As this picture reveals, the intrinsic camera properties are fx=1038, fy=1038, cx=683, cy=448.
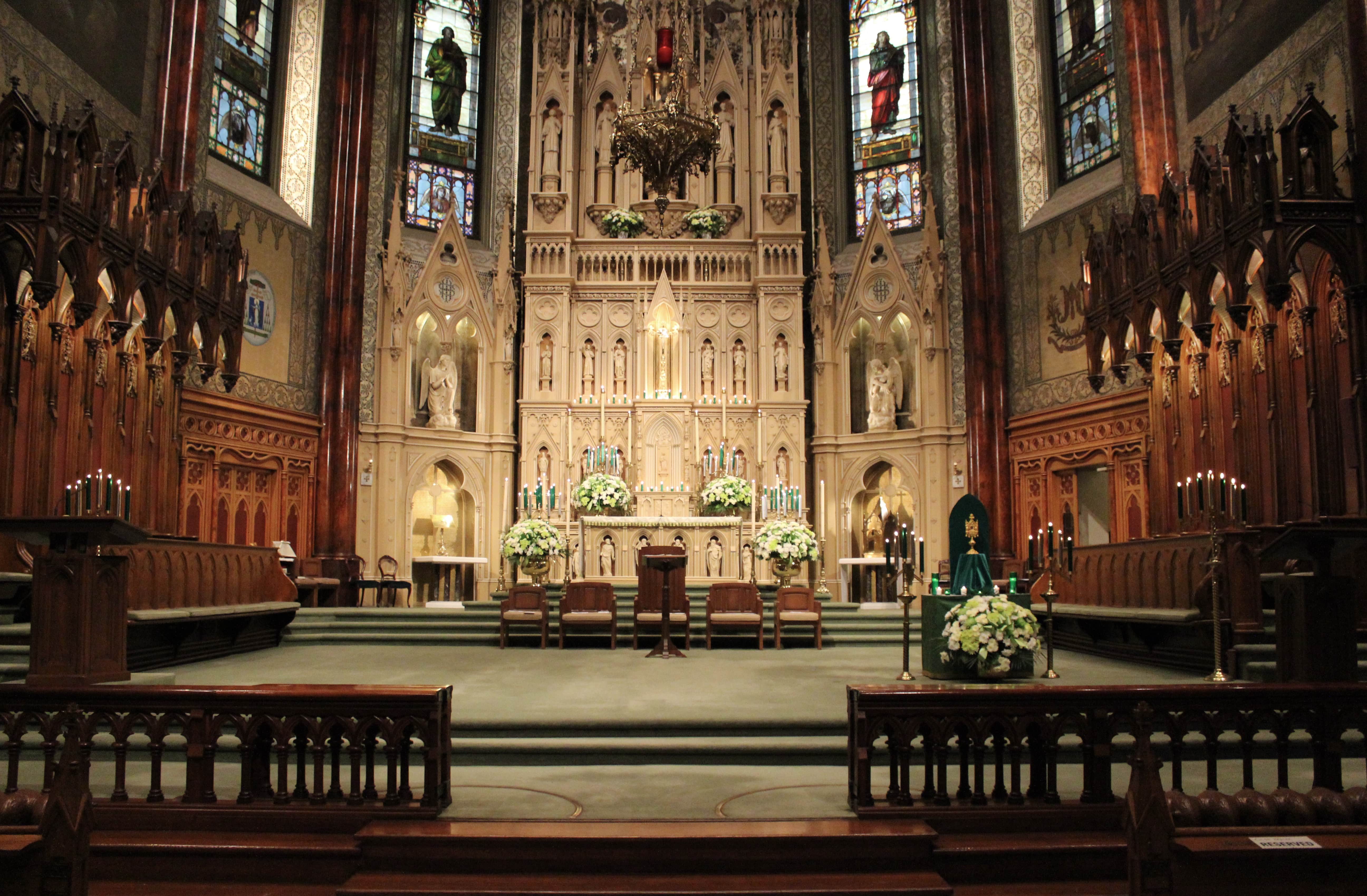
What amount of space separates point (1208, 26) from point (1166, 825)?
40.7 feet

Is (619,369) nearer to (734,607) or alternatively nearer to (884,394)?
(884,394)

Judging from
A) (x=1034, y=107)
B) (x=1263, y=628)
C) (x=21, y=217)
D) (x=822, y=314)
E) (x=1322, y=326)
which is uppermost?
(x=1034, y=107)

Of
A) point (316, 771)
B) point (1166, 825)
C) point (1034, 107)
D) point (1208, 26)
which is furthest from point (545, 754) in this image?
point (1034, 107)

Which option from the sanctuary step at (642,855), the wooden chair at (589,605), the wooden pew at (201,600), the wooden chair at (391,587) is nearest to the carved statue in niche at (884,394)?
the wooden chair at (589,605)

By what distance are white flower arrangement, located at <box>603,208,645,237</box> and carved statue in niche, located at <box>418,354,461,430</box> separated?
405cm

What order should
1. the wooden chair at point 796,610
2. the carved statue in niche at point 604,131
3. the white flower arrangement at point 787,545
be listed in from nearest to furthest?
the wooden chair at point 796,610
the white flower arrangement at point 787,545
the carved statue in niche at point 604,131

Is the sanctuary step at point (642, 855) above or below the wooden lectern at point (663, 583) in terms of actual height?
below

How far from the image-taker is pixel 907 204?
1973 cm

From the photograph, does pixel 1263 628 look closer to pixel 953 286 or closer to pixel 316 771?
pixel 316 771

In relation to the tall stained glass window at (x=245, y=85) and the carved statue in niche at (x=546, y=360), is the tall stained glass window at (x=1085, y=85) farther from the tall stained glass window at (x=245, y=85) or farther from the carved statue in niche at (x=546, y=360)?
the tall stained glass window at (x=245, y=85)

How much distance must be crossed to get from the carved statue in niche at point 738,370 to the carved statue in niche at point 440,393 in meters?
5.28

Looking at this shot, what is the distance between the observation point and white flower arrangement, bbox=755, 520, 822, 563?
13.6 m

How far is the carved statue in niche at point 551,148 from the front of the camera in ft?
65.9

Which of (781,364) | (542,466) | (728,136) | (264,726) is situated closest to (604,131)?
(728,136)
